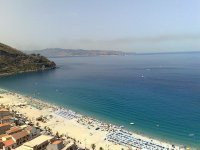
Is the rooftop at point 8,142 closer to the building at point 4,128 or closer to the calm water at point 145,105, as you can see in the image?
the building at point 4,128

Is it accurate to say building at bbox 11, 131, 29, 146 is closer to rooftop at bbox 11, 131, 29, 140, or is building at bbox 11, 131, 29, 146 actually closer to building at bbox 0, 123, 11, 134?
rooftop at bbox 11, 131, 29, 140

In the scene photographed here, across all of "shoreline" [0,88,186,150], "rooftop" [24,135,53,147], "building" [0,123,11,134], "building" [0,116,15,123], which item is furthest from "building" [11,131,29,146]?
"building" [0,116,15,123]

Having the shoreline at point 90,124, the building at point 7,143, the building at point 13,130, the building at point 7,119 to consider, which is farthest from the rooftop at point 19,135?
the building at point 7,119

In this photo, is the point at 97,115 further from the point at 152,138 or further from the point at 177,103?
the point at 177,103

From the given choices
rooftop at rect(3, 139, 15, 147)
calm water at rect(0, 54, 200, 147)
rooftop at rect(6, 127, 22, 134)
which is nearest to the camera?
rooftop at rect(3, 139, 15, 147)

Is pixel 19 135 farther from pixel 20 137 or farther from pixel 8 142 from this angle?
pixel 8 142

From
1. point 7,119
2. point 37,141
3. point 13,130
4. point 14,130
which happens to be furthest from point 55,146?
point 7,119

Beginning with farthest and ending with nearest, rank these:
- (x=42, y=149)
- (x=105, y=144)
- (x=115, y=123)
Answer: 1. (x=115, y=123)
2. (x=105, y=144)
3. (x=42, y=149)

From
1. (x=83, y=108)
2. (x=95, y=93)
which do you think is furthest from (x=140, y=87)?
(x=83, y=108)

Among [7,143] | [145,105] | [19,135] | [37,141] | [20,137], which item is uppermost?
[37,141]

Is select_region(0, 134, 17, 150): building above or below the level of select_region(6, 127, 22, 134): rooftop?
below

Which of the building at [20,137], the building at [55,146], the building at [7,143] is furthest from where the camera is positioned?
the building at [20,137]
